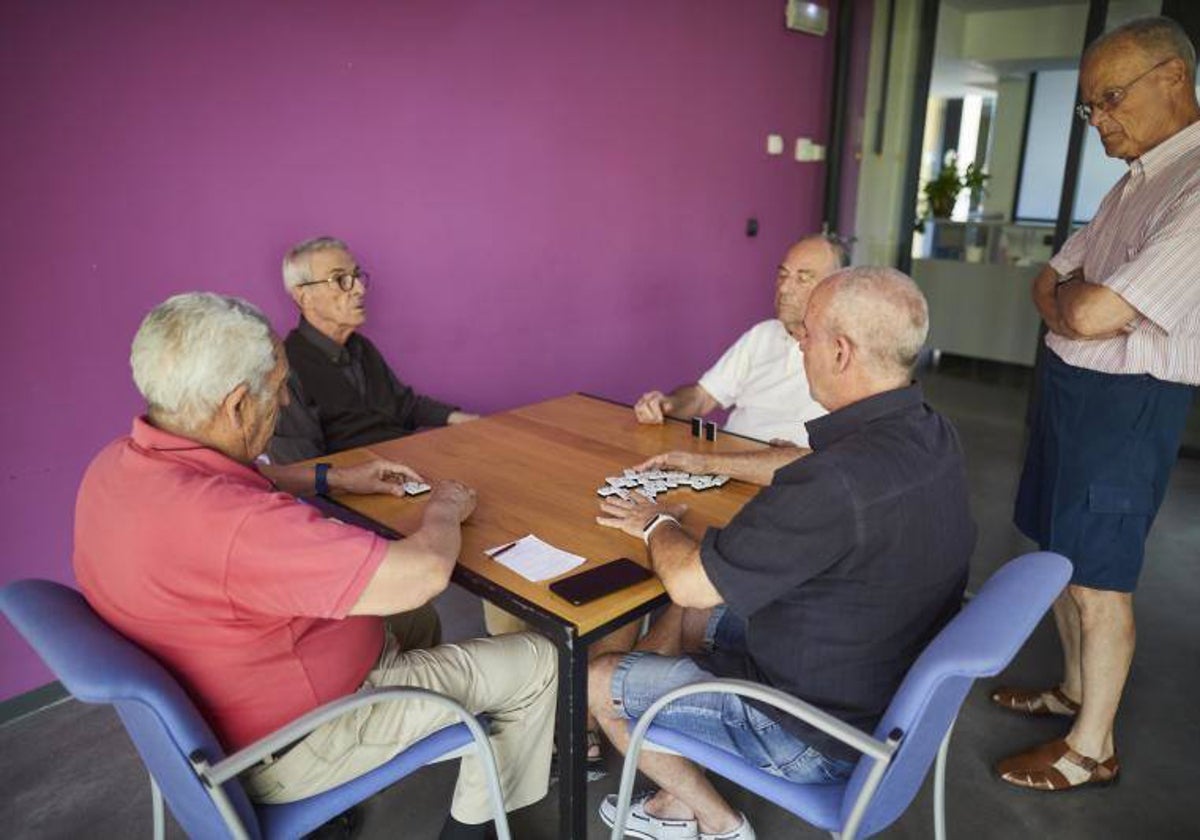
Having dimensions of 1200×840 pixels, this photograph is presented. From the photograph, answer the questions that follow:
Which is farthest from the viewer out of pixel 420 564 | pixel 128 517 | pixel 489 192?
pixel 489 192

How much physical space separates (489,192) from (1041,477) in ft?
8.05

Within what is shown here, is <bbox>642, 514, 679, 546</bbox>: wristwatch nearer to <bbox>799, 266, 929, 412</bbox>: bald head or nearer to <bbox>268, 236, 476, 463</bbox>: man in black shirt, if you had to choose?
<bbox>799, 266, 929, 412</bbox>: bald head

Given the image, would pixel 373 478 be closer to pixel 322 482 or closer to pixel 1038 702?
pixel 322 482

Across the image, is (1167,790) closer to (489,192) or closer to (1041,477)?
(1041,477)

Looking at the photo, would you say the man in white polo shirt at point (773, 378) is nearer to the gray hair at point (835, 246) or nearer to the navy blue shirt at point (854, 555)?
the gray hair at point (835, 246)

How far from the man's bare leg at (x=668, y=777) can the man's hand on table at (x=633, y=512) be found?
298mm

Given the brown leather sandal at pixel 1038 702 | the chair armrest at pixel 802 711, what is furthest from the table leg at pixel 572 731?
the brown leather sandal at pixel 1038 702

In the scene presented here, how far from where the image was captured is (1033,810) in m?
2.13

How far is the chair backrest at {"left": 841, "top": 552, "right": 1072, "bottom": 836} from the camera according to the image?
119cm

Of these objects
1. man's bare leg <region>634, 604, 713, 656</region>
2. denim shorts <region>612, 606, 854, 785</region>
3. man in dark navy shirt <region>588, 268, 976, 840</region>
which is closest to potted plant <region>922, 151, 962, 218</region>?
man's bare leg <region>634, 604, 713, 656</region>

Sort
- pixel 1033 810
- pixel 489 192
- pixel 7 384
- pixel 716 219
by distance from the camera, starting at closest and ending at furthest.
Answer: pixel 1033 810, pixel 7 384, pixel 489 192, pixel 716 219

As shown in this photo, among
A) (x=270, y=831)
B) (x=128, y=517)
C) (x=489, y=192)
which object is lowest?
(x=270, y=831)

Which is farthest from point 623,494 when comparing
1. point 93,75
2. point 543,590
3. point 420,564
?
point 93,75

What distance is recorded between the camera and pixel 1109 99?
1979mm
